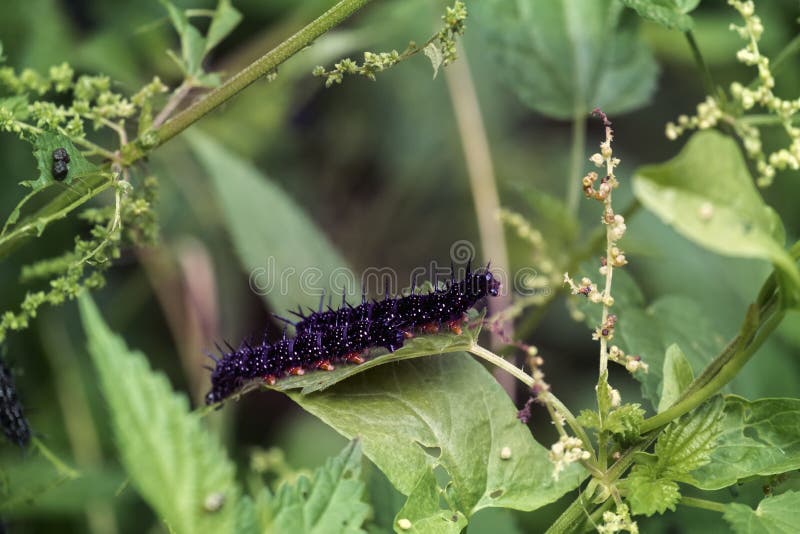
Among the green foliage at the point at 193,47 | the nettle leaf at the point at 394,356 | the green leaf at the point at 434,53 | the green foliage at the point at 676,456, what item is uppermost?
the green foliage at the point at 193,47

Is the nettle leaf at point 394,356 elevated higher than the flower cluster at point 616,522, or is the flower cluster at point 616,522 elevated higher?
the nettle leaf at point 394,356

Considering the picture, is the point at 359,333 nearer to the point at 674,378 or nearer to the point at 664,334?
the point at 674,378

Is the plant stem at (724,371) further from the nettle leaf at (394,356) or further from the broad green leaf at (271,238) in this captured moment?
the broad green leaf at (271,238)

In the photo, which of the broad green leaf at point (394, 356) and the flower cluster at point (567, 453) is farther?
the broad green leaf at point (394, 356)

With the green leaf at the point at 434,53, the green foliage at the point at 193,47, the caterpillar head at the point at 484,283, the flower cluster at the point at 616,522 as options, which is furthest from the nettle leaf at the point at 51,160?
the flower cluster at the point at 616,522

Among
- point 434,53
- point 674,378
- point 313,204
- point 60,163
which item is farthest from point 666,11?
point 313,204
